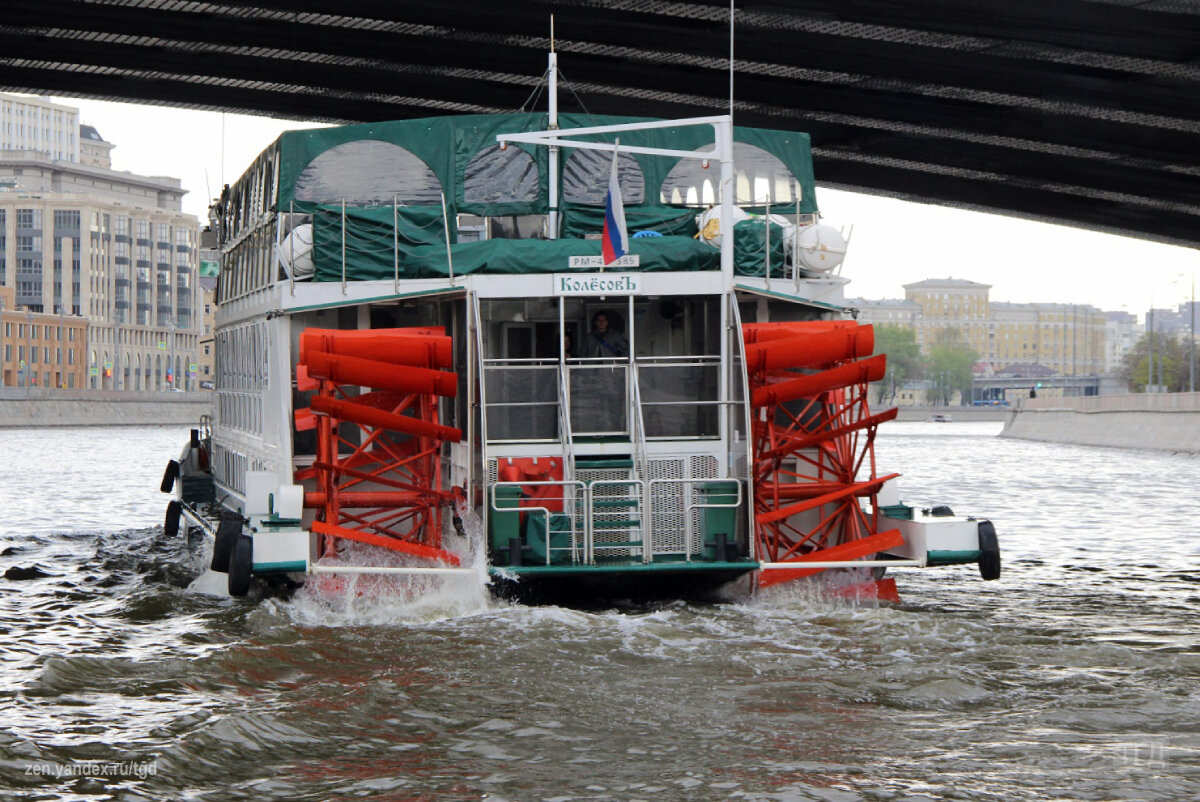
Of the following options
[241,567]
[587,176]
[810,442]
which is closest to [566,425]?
[810,442]

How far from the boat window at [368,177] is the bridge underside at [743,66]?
8288mm

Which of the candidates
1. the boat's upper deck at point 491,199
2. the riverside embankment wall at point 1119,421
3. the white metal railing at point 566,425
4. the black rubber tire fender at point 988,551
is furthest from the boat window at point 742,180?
the riverside embankment wall at point 1119,421

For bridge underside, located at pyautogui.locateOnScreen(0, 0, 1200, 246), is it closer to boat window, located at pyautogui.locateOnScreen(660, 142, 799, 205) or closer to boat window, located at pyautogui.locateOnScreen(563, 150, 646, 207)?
boat window, located at pyautogui.locateOnScreen(660, 142, 799, 205)

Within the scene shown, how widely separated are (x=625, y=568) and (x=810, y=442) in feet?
11.0

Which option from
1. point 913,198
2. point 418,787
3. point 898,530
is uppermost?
point 913,198

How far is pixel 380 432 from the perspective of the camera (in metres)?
19.3

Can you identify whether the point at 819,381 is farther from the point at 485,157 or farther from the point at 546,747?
the point at 546,747

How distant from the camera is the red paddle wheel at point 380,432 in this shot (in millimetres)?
18188

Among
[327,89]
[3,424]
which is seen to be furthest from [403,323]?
[3,424]

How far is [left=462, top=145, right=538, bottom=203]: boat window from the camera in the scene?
2111 cm

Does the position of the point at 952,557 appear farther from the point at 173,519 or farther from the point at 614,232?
the point at 173,519

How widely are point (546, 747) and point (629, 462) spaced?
6.55 metres

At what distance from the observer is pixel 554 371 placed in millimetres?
18922

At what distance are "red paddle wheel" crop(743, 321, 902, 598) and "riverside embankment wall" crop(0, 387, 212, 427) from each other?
101m
